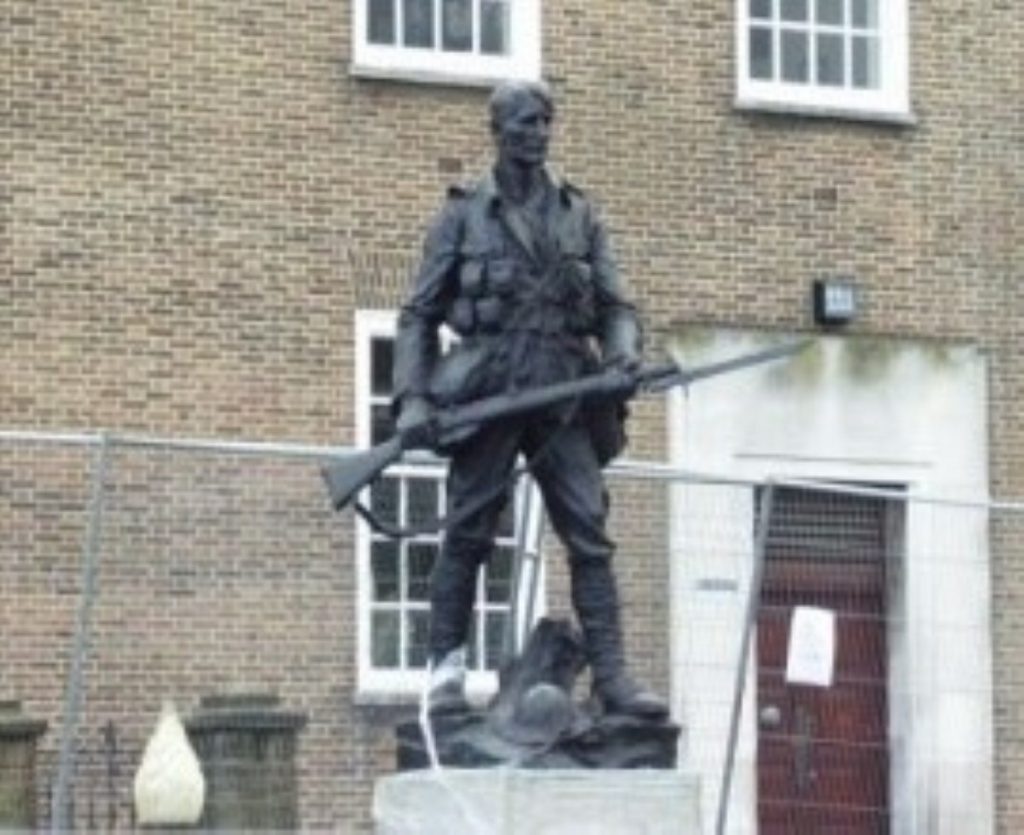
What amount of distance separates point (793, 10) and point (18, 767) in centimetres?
943

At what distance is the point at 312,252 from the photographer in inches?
901

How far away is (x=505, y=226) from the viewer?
1411cm

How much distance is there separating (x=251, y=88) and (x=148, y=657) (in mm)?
6140

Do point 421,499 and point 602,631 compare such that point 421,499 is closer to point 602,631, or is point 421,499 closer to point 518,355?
point 602,631

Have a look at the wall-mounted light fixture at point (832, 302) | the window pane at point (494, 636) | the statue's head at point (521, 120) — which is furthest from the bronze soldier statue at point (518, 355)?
the wall-mounted light fixture at point (832, 302)

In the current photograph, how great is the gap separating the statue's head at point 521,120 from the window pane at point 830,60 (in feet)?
36.0

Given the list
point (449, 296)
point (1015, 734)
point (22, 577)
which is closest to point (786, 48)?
point (1015, 734)

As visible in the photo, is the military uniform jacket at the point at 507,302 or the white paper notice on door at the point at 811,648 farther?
the white paper notice on door at the point at 811,648

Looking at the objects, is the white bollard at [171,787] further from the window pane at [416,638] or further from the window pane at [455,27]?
the window pane at [455,27]

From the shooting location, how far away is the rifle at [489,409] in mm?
13906

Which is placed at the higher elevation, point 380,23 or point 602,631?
point 380,23

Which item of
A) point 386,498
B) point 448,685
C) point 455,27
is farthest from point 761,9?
point 448,685

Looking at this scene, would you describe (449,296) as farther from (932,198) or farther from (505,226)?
(932,198)

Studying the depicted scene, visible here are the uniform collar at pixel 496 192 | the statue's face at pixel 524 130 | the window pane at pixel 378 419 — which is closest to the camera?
the statue's face at pixel 524 130
